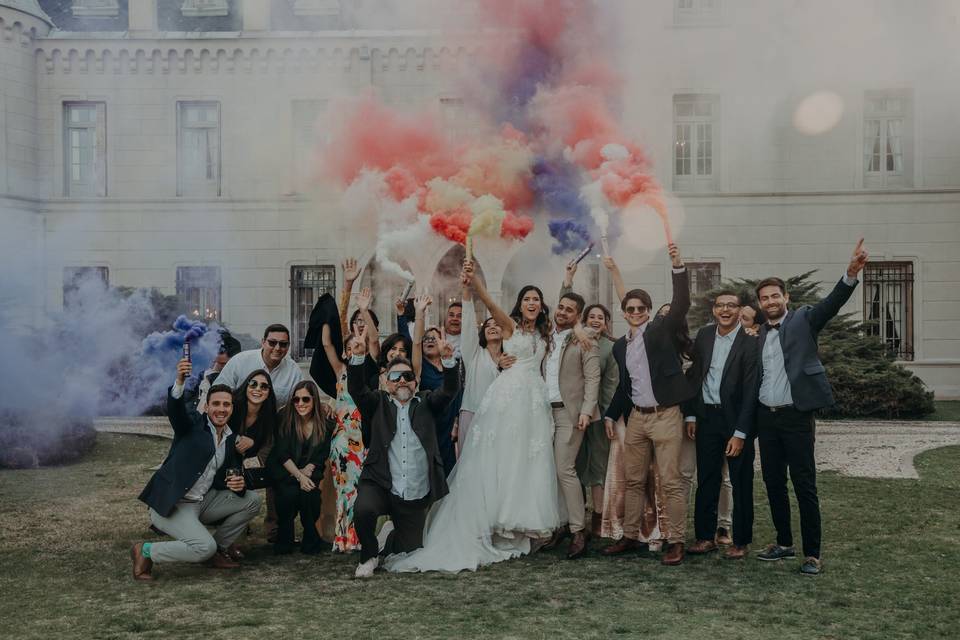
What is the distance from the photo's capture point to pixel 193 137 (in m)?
22.8

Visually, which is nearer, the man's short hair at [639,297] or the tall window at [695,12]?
the man's short hair at [639,297]

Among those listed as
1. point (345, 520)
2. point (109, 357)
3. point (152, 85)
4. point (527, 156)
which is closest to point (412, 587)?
point (345, 520)

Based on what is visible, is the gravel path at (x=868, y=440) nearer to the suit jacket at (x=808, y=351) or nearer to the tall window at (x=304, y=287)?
the suit jacket at (x=808, y=351)

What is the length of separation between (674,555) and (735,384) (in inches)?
55.7

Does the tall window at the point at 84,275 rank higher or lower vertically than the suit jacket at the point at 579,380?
higher

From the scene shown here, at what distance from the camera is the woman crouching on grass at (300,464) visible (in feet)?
25.8

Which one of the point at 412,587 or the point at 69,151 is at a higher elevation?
the point at 69,151

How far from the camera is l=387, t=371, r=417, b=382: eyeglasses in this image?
7.46m

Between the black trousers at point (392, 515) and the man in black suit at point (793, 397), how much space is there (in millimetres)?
2702

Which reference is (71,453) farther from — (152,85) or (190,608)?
(152,85)

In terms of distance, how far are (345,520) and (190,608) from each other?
1.81m

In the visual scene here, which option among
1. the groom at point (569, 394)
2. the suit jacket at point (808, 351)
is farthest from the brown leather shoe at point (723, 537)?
the suit jacket at point (808, 351)

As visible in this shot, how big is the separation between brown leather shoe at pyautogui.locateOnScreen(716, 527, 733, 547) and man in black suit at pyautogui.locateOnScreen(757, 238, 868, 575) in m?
0.70

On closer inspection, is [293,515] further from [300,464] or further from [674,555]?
[674,555]
